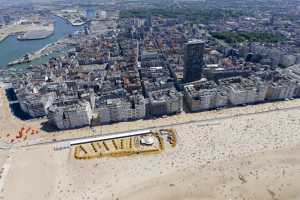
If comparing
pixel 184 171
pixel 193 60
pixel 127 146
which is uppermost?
pixel 193 60

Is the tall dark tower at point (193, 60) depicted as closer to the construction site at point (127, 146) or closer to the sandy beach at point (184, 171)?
the sandy beach at point (184, 171)

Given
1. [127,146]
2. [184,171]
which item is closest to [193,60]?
[127,146]

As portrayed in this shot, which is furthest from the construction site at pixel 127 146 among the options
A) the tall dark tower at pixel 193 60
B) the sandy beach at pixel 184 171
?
the tall dark tower at pixel 193 60

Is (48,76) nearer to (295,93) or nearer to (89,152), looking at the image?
(89,152)

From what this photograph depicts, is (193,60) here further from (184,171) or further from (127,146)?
(184,171)

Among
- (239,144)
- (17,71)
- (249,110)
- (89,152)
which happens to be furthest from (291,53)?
(17,71)

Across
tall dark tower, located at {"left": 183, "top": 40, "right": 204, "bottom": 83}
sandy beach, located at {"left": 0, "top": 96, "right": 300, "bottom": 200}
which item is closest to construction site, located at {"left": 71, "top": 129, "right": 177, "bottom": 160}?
sandy beach, located at {"left": 0, "top": 96, "right": 300, "bottom": 200}
